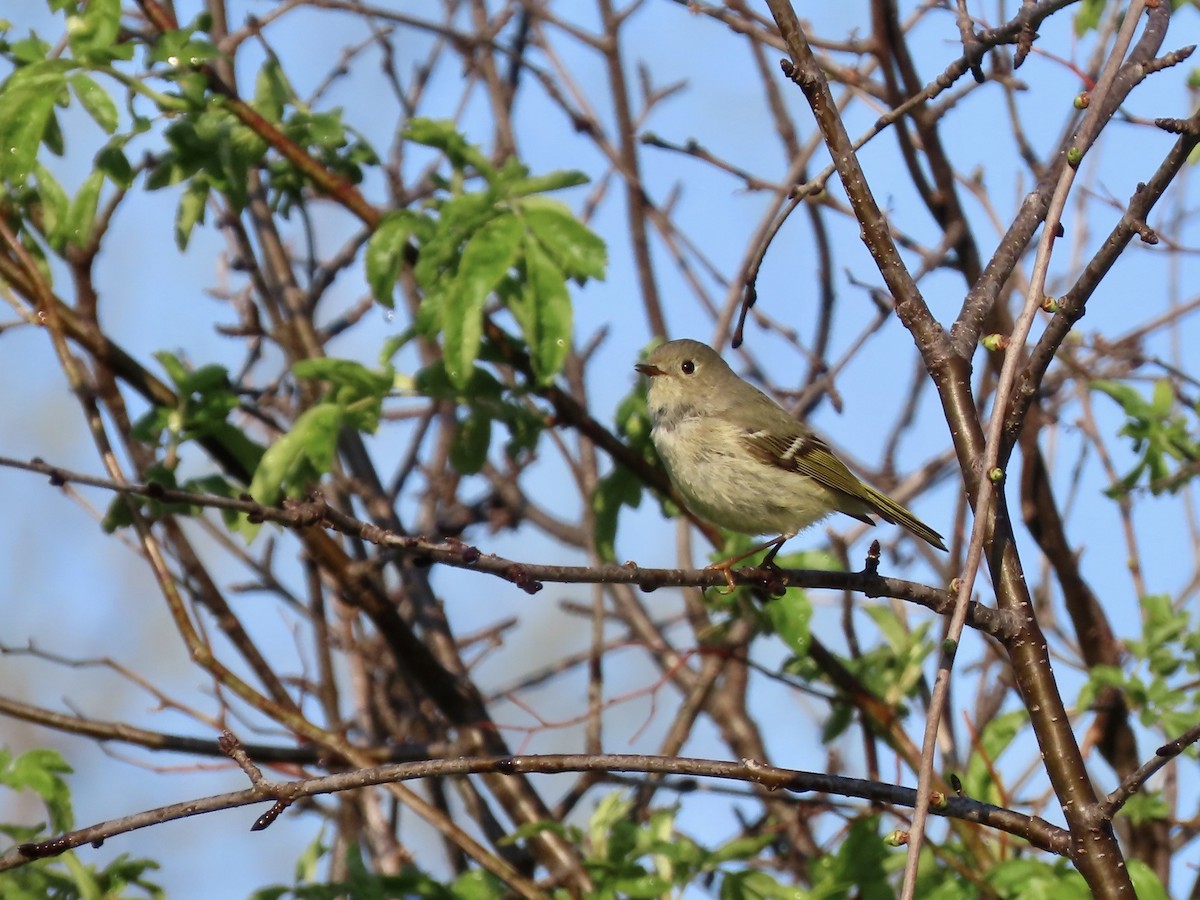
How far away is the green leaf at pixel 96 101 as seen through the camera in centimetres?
287

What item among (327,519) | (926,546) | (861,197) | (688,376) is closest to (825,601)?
(926,546)

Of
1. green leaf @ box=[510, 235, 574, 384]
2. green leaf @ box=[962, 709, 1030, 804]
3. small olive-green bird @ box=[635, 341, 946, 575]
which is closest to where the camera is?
green leaf @ box=[510, 235, 574, 384]

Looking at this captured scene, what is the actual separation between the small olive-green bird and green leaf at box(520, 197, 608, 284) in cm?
54

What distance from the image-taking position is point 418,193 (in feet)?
14.5

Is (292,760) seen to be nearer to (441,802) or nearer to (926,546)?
(441,802)

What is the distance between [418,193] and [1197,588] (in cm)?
260

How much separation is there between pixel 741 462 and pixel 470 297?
0.82 meters

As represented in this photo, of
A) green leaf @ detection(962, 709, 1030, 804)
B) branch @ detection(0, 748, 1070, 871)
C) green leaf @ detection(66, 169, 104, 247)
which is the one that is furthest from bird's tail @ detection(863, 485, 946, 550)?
green leaf @ detection(66, 169, 104, 247)

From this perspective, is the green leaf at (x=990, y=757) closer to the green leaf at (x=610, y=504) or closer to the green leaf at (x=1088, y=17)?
the green leaf at (x=610, y=504)

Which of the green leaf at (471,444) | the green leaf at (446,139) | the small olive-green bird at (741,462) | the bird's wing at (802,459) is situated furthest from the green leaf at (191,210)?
the bird's wing at (802,459)

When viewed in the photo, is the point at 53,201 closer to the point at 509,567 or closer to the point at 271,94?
the point at 271,94

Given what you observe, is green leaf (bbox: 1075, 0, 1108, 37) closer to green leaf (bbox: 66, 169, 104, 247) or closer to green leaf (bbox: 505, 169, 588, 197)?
green leaf (bbox: 505, 169, 588, 197)

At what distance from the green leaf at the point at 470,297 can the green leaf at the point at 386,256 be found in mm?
258

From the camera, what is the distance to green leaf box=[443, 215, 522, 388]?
2.91 meters
